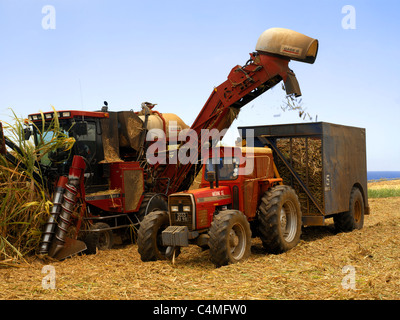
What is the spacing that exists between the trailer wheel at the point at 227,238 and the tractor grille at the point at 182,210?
1.82 ft

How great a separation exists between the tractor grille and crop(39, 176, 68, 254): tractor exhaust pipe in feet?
7.94

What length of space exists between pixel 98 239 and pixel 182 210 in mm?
2762

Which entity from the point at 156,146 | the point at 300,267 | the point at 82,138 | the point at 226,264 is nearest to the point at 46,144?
the point at 82,138

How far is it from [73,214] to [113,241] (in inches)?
53.0

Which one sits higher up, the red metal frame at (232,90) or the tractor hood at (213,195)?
the red metal frame at (232,90)

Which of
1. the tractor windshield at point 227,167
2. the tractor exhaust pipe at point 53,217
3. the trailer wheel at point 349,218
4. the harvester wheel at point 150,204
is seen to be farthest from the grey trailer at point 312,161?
the tractor exhaust pipe at point 53,217

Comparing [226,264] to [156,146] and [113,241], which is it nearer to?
[113,241]

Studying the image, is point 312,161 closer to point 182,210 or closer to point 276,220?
point 276,220

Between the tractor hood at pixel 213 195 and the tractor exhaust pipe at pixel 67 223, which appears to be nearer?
the tractor hood at pixel 213 195

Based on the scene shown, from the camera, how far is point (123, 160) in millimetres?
11859

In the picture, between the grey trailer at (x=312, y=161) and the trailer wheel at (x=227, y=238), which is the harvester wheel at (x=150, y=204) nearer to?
the grey trailer at (x=312, y=161)

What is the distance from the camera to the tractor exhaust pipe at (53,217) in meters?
8.82

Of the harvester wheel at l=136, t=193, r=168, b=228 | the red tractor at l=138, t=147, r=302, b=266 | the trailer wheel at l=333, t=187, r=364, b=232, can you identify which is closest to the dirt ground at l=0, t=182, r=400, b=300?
the red tractor at l=138, t=147, r=302, b=266

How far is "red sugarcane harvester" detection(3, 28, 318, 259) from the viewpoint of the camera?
9.41m
